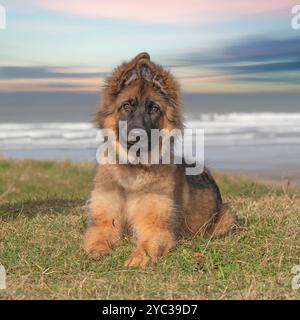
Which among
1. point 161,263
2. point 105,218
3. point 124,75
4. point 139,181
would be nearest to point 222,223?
point 139,181

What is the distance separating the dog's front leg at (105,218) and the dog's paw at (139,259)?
606mm

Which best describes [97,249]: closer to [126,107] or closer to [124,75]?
[126,107]

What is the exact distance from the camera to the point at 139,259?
284 inches

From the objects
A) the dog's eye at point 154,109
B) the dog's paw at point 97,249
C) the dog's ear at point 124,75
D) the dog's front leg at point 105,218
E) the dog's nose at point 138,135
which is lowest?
the dog's paw at point 97,249

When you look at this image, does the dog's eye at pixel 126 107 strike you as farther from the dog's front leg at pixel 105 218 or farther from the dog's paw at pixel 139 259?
the dog's paw at pixel 139 259

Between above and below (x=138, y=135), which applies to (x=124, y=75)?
above

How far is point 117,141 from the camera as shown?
798 cm

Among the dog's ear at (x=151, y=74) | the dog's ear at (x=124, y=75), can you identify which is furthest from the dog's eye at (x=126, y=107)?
the dog's ear at (x=151, y=74)

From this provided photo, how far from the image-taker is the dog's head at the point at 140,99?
771 cm

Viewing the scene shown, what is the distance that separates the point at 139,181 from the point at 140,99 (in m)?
0.94

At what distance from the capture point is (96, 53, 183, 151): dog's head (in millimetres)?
7715
